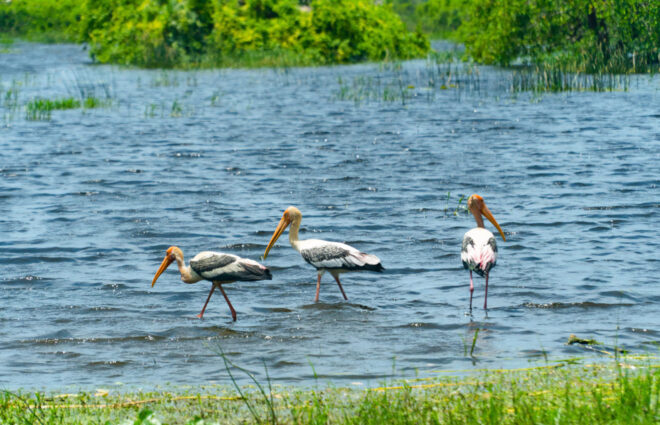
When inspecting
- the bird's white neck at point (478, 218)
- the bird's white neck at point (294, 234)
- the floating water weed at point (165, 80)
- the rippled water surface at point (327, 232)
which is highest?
the floating water weed at point (165, 80)

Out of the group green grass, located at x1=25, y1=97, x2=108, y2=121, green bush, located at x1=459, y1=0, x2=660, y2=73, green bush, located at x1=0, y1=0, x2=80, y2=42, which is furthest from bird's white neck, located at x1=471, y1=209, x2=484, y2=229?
green bush, located at x1=0, y1=0, x2=80, y2=42

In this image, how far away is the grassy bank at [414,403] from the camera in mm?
5727

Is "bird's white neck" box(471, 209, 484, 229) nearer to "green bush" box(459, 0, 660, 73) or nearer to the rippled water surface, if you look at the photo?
the rippled water surface

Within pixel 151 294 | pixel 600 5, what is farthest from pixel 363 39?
pixel 151 294

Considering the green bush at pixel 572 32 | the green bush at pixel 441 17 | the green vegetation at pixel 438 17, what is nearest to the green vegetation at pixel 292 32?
the green bush at pixel 572 32

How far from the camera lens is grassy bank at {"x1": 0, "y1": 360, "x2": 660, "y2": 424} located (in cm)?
573

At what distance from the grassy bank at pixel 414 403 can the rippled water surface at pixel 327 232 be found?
67 cm

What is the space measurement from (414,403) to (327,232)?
7.78m

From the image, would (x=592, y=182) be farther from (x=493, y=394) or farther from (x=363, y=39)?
(x=363, y=39)

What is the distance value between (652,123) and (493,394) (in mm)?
20450

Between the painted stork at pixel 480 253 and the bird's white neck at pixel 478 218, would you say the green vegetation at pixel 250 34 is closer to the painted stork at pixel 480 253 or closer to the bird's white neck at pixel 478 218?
the bird's white neck at pixel 478 218

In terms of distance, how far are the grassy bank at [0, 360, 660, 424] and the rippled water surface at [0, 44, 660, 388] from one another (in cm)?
67

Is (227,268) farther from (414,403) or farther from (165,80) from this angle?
(165,80)

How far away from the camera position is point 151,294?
36.1 ft
